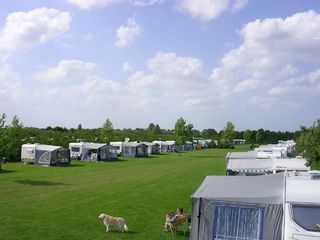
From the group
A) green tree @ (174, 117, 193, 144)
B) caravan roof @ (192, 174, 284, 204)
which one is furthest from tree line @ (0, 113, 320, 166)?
caravan roof @ (192, 174, 284, 204)

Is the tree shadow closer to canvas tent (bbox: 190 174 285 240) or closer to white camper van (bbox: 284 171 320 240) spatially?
canvas tent (bbox: 190 174 285 240)

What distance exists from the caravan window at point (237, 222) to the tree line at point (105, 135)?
53.4 feet

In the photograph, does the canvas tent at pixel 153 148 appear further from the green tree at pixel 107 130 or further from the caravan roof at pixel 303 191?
the caravan roof at pixel 303 191

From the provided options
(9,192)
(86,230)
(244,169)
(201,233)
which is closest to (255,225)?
(201,233)

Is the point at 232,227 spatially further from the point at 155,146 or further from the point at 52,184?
the point at 155,146

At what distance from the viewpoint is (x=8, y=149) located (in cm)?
A: 2825

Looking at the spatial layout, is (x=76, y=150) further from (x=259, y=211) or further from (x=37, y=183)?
(x=259, y=211)

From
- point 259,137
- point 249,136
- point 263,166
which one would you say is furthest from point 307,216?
point 249,136

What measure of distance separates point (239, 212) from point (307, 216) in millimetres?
1654

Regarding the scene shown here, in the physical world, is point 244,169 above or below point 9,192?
above

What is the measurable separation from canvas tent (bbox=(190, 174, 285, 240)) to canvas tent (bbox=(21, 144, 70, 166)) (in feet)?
101

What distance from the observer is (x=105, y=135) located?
72.9 metres

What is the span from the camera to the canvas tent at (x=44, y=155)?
39312 mm

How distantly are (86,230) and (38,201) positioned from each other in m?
6.06
